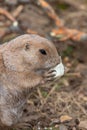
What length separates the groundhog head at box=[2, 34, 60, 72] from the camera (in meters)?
3.76

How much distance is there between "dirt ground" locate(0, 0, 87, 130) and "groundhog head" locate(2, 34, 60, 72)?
2.34 feet

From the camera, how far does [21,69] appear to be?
3.85 metres

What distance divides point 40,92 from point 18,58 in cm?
106

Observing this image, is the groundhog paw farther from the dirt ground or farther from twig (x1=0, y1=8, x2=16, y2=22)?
twig (x1=0, y1=8, x2=16, y2=22)

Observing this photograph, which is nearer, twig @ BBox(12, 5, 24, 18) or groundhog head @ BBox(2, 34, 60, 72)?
groundhog head @ BBox(2, 34, 60, 72)

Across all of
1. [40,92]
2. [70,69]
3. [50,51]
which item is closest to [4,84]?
[50,51]

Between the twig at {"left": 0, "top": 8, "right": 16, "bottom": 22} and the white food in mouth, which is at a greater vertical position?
the twig at {"left": 0, "top": 8, "right": 16, "bottom": 22}

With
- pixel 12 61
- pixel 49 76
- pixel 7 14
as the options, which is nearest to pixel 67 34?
pixel 7 14

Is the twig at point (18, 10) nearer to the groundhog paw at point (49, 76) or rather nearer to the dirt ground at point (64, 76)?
the dirt ground at point (64, 76)

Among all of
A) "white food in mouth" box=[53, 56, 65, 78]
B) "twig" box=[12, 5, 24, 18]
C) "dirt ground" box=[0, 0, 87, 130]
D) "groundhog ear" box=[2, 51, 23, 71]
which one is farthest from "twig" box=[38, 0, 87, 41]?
"groundhog ear" box=[2, 51, 23, 71]

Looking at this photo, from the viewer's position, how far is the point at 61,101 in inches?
188

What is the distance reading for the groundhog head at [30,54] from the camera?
A: 3762mm

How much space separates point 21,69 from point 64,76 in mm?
1476

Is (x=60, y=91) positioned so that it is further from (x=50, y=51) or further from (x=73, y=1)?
(x=73, y=1)
